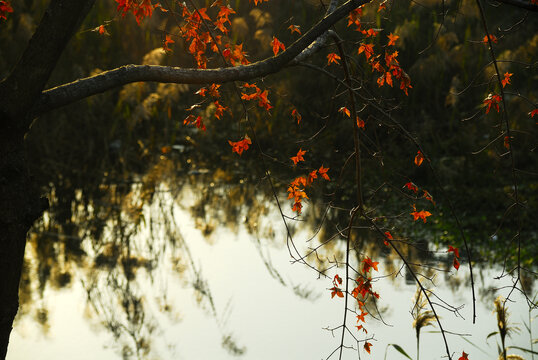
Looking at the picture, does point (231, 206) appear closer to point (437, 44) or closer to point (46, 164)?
point (46, 164)

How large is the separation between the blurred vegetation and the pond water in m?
0.11

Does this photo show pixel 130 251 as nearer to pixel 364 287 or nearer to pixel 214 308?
pixel 214 308

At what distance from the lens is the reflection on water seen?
3.97 meters

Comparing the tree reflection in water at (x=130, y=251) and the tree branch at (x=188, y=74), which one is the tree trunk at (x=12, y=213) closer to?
the tree branch at (x=188, y=74)

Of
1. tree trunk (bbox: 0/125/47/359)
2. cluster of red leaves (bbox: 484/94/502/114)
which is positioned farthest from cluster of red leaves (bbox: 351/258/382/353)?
tree trunk (bbox: 0/125/47/359)

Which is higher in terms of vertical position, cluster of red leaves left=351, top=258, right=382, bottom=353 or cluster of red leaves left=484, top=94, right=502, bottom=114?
cluster of red leaves left=484, top=94, right=502, bottom=114

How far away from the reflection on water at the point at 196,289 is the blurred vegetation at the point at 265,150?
4 cm

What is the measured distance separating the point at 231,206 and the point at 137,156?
1.66 meters

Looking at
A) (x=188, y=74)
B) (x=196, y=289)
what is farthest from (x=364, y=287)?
(x=196, y=289)

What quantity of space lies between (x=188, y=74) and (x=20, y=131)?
28.1 inches

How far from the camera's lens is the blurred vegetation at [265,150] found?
18.3 feet

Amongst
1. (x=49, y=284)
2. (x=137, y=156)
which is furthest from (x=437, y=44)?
(x=49, y=284)

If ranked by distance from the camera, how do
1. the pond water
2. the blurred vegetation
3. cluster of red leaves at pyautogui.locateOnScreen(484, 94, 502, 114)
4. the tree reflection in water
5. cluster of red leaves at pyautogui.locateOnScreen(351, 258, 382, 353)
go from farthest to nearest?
the blurred vegetation < the tree reflection in water < the pond water < cluster of red leaves at pyautogui.locateOnScreen(484, 94, 502, 114) < cluster of red leaves at pyautogui.locateOnScreen(351, 258, 382, 353)

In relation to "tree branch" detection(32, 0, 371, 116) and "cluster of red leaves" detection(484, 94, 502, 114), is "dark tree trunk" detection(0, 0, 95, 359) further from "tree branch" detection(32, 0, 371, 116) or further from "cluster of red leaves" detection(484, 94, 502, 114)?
"cluster of red leaves" detection(484, 94, 502, 114)
